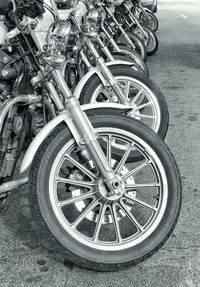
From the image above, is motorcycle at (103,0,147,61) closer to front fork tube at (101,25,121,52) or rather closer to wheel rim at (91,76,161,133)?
front fork tube at (101,25,121,52)

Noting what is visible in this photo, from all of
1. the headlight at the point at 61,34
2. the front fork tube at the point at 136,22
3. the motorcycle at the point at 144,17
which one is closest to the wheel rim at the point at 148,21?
the motorcycle at the point at 144,17

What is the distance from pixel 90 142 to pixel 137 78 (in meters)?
1.45

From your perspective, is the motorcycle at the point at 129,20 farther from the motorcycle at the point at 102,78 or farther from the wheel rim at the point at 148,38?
the motorcycle at the point at 102,78

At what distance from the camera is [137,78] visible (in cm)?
360

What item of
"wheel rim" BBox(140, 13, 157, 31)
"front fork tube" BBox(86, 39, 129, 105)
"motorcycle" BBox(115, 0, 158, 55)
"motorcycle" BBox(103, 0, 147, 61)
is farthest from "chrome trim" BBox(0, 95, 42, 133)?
"wheel rim" BBox(140, 13, 157, 31)

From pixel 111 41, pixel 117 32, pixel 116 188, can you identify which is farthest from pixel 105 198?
pixel 117 32

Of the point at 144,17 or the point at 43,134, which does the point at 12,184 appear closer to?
the point at 43,134

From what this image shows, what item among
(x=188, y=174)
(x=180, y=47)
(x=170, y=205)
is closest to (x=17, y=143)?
(x=170, y=205)

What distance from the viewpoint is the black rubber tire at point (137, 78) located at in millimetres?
3438

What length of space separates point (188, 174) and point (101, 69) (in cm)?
100

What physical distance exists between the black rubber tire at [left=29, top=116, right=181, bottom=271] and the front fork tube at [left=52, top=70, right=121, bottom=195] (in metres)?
0.06

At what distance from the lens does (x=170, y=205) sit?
233 cm

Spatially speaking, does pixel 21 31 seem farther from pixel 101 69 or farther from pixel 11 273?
pixel 11 273

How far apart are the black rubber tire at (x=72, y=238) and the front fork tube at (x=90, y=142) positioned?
6 centimetres
